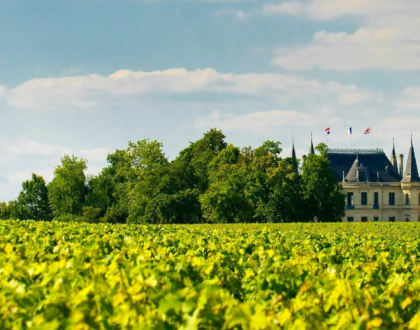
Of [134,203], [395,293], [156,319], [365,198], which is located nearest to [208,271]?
[395,293]

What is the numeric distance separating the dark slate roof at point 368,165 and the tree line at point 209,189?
2909 cm

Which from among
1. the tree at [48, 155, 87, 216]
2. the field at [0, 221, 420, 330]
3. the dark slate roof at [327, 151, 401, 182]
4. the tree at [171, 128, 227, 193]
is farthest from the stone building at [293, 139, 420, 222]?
the field at [0, 221, 420, 330]

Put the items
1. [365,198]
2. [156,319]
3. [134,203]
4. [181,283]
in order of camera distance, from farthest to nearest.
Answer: [365,198], [134,203], [181,283], [156,319]

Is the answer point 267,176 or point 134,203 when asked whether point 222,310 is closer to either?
point 267,176

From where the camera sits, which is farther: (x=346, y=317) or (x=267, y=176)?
(x=267, y=176)

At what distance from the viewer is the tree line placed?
71.4m

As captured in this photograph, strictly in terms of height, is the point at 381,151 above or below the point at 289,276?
above

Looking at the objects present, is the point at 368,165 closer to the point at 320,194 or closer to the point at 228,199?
the point at 320,194

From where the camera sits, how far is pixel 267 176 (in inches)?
2817

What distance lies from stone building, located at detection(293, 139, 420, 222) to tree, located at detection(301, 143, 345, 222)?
3421cm

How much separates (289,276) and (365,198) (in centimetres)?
10662

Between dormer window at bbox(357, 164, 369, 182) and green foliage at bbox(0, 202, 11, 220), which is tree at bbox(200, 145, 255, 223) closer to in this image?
green foliage at bbox(0, 202, 11, 220)

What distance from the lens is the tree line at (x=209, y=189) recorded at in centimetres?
7138

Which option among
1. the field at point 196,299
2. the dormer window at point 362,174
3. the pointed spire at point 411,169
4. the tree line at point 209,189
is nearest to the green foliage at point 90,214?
the tree line at point 209,189
